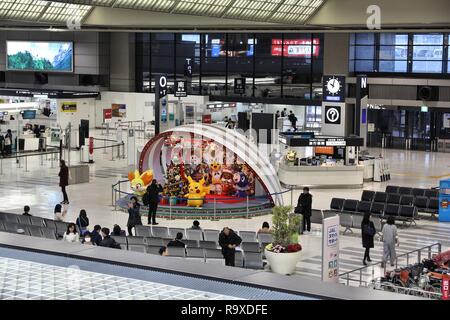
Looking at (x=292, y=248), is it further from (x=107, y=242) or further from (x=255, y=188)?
(x=255, y=188)

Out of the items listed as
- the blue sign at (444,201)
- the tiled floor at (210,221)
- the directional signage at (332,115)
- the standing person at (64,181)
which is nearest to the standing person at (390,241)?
the tiled floor at (210,221)

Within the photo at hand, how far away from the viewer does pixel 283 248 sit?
18078 mm

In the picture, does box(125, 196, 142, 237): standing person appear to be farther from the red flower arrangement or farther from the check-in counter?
the check-in counter

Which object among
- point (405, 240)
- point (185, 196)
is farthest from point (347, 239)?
point (185, 196)

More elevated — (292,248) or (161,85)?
(161,85)

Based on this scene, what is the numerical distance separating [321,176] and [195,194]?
673 cm

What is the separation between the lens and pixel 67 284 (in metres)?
8.55

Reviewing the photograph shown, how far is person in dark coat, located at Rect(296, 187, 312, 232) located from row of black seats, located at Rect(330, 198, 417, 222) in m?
1.34

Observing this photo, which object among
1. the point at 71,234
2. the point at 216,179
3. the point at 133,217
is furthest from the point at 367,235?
the point at 216,179

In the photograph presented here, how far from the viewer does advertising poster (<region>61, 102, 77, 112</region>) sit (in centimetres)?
4812

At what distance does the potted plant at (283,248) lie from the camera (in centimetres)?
1789

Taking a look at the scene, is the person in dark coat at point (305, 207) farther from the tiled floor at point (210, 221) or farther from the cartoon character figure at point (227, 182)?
the cartoon character figure at point (227, 182)

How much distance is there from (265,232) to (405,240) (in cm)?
452

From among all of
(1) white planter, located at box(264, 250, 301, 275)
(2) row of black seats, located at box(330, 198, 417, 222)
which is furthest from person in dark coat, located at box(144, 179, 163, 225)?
(1) white planter, located at box(264, 250, 301, 275)
